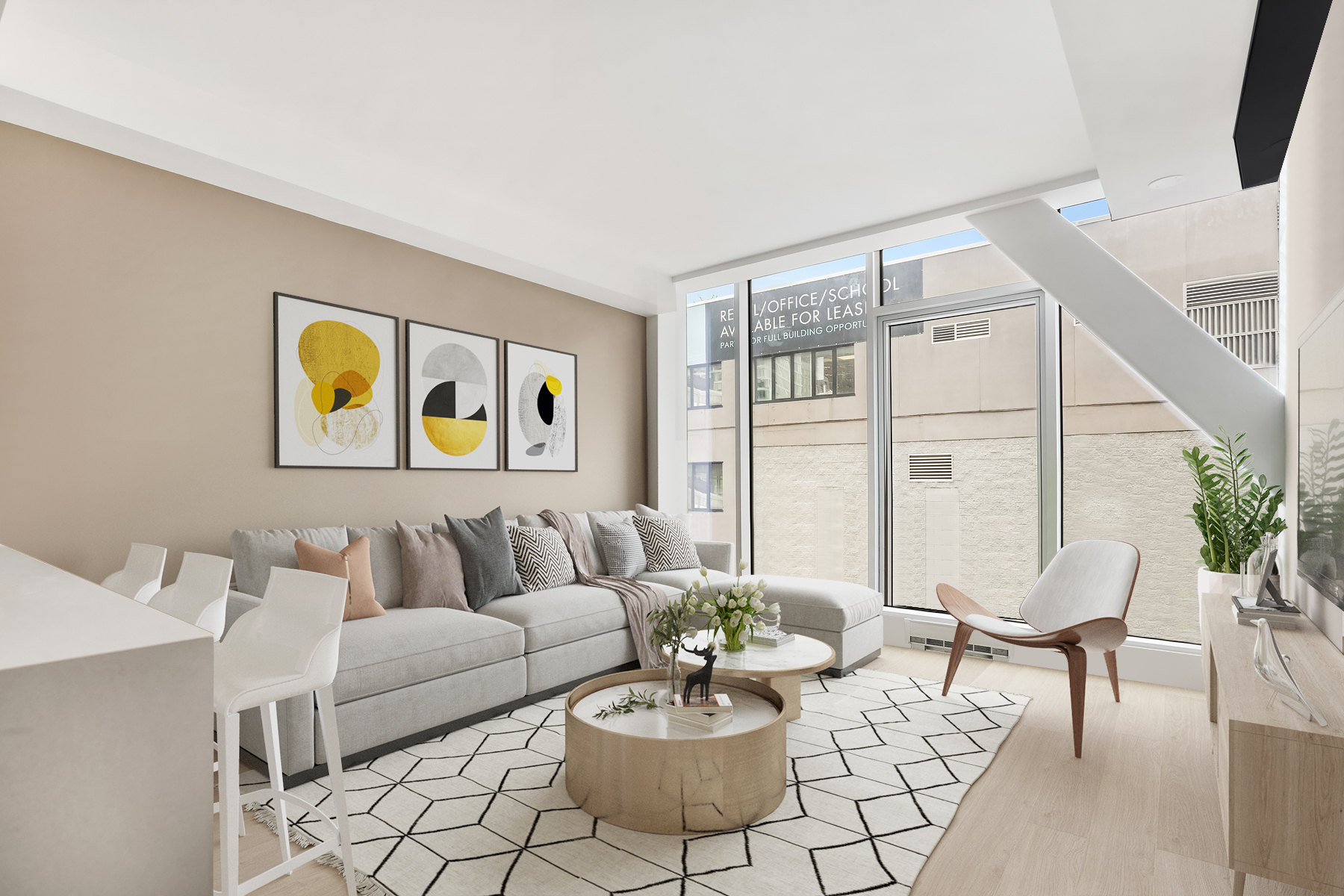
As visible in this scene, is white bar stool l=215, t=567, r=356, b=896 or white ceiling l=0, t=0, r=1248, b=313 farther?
white ceiling l=0, t=0, r=1248, b=313

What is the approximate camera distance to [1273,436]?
131 inches

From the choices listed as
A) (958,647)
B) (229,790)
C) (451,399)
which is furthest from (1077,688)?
(451,399)

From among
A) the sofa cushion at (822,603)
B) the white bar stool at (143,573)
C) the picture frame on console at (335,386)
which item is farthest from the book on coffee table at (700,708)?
the picture frame on console at (335,386)

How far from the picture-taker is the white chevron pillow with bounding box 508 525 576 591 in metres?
4.14

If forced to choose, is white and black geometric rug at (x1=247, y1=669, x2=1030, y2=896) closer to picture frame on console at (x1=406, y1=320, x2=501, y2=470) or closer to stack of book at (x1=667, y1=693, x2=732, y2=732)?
stack of book at (x1=667, y1=693, x2=732, y2=732)

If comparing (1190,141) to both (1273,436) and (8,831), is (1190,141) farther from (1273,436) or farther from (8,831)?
(8,831)

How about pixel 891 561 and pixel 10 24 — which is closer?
pixel 10 24

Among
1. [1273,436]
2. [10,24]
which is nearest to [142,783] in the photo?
[10,24]

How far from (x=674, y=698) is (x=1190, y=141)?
116 inches

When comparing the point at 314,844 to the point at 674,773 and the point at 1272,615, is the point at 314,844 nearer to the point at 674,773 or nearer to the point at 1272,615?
the point at 674,773

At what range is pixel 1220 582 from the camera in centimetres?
318

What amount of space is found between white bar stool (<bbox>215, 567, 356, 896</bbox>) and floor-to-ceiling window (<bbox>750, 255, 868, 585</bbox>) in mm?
3895

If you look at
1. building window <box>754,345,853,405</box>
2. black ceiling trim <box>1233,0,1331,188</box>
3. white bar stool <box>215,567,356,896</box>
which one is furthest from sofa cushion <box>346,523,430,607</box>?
black ceiling trim <box>1233,0,1331,188</box>

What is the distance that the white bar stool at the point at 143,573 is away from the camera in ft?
7.48
